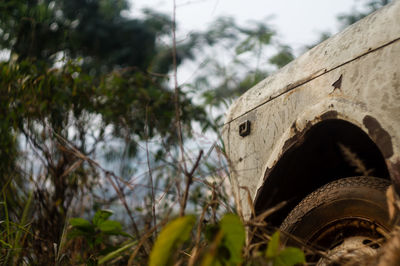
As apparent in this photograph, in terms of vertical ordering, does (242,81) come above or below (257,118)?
above

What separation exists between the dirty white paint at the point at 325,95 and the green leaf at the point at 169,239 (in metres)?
0.41

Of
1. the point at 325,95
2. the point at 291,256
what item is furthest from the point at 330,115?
the point at 291,256

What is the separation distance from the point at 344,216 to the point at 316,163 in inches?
13.8

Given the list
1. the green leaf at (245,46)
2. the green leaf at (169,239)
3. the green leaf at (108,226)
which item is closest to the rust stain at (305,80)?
the green leaf at (169,239)

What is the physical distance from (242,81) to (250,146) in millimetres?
2964

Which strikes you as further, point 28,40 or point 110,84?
point 28,40

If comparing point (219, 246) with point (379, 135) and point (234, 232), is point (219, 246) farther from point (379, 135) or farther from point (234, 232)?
point (379, 135)

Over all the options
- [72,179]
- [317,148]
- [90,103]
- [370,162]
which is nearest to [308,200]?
[317,148]

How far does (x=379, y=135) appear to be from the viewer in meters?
1.22

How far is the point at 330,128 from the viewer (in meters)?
1.56

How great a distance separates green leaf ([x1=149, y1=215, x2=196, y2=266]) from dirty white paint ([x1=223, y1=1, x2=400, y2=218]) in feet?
1.34

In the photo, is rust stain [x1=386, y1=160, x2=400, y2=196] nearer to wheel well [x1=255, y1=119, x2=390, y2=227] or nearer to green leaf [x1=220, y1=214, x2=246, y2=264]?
wheel well [x1=255, y1=119, x2=390, y2=227]

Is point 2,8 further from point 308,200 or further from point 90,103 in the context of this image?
point 308,200

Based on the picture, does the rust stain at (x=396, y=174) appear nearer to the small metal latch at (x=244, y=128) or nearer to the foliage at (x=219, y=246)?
the foliage at (x=219, y=246)
